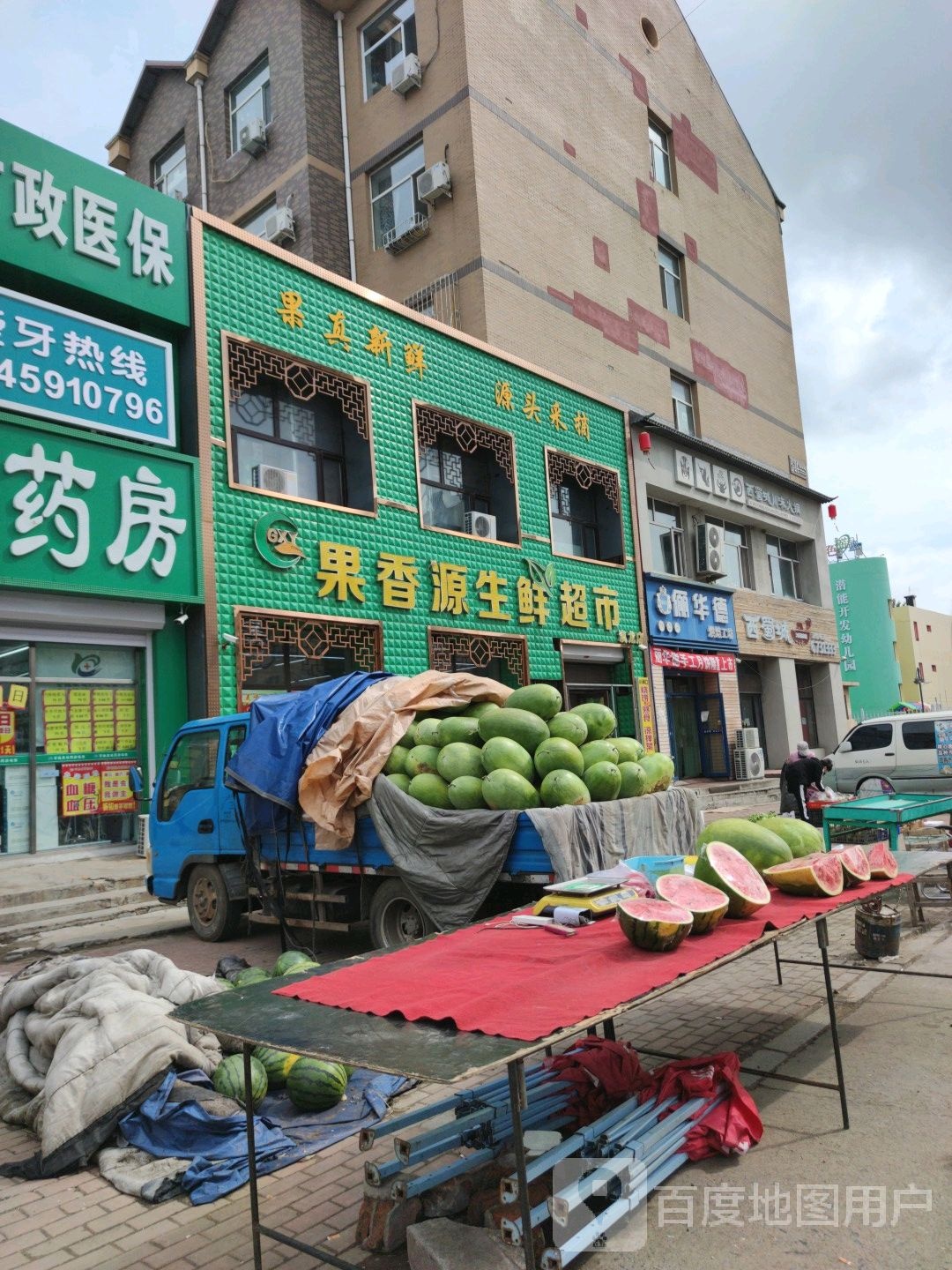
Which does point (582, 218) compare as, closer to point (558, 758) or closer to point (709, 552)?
point (709, 552)

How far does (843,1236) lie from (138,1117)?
3.24 m

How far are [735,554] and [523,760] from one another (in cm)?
2057

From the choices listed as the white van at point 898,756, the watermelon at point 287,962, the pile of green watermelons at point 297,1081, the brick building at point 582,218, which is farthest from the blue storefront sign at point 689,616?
the pile of green watermelons at point 297,1081

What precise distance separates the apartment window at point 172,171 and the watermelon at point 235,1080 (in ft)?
86.4

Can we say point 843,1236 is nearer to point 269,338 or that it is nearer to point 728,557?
point 269,338

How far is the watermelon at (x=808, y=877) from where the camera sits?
4543 mm

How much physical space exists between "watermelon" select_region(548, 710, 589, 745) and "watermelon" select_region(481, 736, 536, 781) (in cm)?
37

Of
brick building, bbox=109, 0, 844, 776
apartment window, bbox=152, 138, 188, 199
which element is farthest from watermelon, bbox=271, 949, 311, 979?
apartment window, bbox=152, 138, 188, 199


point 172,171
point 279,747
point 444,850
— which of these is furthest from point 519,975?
point 172,171

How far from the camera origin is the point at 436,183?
1942 centimetres

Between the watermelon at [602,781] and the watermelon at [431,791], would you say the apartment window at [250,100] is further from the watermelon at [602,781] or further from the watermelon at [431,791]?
the watermelon at [602,781]

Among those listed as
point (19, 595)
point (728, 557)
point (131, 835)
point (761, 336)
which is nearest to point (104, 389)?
point (19, 595)

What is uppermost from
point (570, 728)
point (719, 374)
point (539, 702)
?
point (719, 374)

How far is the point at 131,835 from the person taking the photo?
12.6 m
